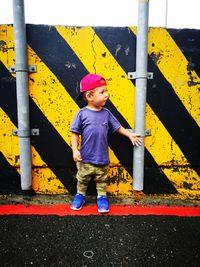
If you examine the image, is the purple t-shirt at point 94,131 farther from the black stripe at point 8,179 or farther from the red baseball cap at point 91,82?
the black stripe at point 8,179

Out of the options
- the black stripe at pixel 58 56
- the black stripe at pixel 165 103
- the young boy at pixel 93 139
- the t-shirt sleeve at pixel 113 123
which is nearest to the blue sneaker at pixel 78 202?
the young boy at pixel 93 139

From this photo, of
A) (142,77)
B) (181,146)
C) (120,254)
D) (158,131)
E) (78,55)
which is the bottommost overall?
(120,254)

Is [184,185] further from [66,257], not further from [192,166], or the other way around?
[66,257]

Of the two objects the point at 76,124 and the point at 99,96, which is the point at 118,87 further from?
the point at 76,124

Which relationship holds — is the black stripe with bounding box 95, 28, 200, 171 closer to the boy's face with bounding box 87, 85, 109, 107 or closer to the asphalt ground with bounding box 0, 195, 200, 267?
the boy's face with bounding box 87, 85, 109, 107

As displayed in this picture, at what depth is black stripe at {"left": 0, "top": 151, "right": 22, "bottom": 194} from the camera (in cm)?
170

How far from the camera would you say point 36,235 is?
47.8 inches

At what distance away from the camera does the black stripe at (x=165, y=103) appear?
1601 mm

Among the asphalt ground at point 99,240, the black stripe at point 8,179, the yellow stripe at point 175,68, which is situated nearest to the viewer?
the asphalt ground at point 99,240

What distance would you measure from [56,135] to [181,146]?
875mm

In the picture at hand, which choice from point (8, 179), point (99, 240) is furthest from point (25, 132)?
point (99, 240)

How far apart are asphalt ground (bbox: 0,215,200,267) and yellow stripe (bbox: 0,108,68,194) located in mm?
334

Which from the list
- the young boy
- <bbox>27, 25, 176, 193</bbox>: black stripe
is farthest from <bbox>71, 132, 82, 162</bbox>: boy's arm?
<bbox>27, 25, 176, 193</bbox>: black stripe

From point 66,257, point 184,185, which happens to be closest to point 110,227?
point 66,257
